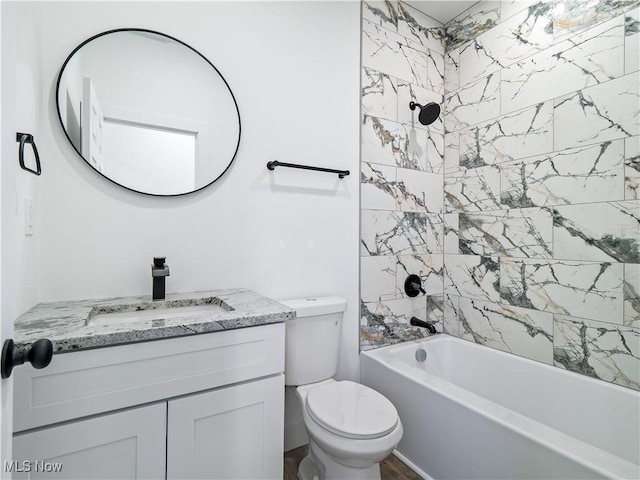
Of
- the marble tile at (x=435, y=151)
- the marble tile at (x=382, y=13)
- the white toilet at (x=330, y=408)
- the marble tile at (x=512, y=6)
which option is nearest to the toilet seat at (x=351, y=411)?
the white toilet at (x=330, y=408)

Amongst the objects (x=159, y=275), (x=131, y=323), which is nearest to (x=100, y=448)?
(x=131, y=323)

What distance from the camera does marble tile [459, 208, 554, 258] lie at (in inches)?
66.7

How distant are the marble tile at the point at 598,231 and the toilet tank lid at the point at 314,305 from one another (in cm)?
120

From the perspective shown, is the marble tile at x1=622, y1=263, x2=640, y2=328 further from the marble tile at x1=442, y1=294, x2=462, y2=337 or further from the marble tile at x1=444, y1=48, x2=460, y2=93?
the marble tile at x1=444, y1=48, x2=460, y2=93

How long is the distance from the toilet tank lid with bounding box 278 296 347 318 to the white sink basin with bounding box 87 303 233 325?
368mm

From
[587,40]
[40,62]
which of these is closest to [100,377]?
[40,62]

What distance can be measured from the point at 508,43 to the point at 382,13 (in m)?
0.79

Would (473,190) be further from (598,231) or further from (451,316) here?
(451,316)

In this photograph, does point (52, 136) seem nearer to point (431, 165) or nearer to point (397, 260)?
point (397, 260)

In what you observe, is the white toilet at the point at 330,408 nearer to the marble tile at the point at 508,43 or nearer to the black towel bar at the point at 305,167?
the black towel bar at the point at 305,167

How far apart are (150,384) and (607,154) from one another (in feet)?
6.94

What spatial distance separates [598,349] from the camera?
1.49 m

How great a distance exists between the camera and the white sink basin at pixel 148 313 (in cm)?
113

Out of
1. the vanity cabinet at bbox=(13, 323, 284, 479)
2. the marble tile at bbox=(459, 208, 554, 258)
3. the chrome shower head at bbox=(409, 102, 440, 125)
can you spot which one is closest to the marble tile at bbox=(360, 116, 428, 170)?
the chrome shower head at bbox=(409, 102, 440, 125)
